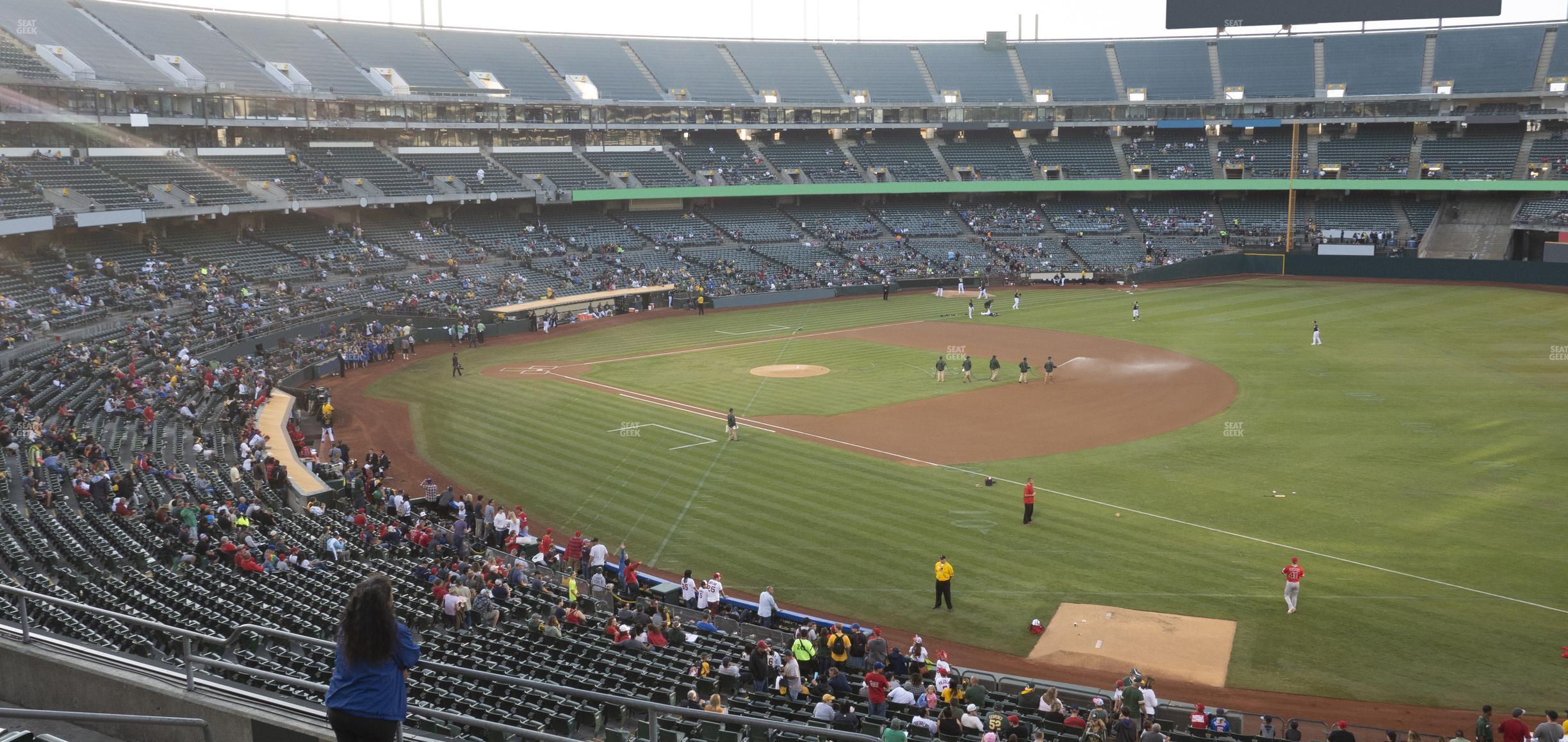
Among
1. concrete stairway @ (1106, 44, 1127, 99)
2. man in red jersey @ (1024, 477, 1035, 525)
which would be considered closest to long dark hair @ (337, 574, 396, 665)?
man in red jersey @ (1024, 477, 1035, 525)

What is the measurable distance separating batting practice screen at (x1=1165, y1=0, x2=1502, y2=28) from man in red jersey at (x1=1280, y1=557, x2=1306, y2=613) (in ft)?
254

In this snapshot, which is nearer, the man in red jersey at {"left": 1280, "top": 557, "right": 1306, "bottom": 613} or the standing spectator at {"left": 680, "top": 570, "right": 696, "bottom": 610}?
the man in red jersey at {"left": 1280, "top": 557, "right": 1306, "bottom": 613}

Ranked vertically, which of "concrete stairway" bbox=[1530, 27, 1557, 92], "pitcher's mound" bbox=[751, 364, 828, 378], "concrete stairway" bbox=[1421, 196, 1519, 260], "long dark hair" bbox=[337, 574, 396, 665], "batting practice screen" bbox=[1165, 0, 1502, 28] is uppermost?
"batting practice screen" bbox=[1165, 0, 1502, 28]

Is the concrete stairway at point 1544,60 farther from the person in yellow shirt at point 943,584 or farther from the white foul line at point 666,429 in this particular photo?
the person in yellow shirt at point 943,584

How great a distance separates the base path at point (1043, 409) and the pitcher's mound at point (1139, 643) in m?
11.5

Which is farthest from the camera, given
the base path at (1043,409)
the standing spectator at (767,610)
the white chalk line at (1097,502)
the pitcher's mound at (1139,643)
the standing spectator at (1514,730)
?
the base path at (1043,409)

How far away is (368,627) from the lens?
20.7ft

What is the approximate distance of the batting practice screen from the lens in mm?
80750

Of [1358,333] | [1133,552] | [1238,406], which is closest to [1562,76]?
[1358,333]

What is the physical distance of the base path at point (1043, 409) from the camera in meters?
34.0

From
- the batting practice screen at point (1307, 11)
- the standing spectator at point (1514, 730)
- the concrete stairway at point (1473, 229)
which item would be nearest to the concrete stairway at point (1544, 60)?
the batting practice screen at point (1307, 11)

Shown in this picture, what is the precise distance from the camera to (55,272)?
46031 mm

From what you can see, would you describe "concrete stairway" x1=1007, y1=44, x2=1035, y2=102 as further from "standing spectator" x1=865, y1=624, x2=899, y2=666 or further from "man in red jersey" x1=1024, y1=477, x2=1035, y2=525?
"standing spectator" x1=865, y1=624, x2=899, y2=666

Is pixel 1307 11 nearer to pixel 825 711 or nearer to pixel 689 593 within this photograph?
pixel 689 593
